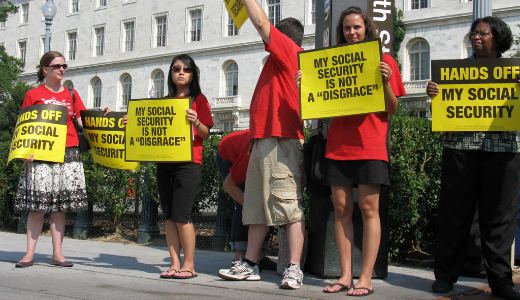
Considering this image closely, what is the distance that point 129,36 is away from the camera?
49969 mm

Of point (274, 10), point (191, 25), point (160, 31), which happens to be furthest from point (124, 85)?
point (274, 10)

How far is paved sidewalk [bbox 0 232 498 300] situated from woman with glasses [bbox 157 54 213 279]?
0.71 feet

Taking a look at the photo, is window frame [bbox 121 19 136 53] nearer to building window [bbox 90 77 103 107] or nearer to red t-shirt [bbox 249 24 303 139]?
building window [bbox 90 77 103 107]

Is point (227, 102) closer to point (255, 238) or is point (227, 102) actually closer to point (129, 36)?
point (129, 36)

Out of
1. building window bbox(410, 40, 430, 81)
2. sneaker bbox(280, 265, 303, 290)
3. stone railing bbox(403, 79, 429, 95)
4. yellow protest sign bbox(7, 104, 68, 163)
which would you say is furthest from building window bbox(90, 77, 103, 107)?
sneaker bbox(280, 265, 303, 290)

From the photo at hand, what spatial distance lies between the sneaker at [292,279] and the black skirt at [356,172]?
0.67 metres

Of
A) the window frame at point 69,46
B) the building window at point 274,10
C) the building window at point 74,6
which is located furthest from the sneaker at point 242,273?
the building window at point 74,6

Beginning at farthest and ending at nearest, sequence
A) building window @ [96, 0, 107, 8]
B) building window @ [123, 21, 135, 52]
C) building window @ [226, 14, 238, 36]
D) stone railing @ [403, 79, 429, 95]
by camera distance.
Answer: building window @ [96, 0, 107, 8]
building window @ [123, 21, 135, 52]
building window @ [226, 14, 238, 36]
stone railing @ [403, 79, 429, 95]

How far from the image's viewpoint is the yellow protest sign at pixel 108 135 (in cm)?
600

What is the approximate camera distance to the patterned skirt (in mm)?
5613

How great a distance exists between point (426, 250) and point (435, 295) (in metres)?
2.46

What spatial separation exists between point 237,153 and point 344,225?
5.02 feet

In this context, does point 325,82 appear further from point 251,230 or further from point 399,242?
point 399,242

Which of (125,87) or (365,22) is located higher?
(125,87)
